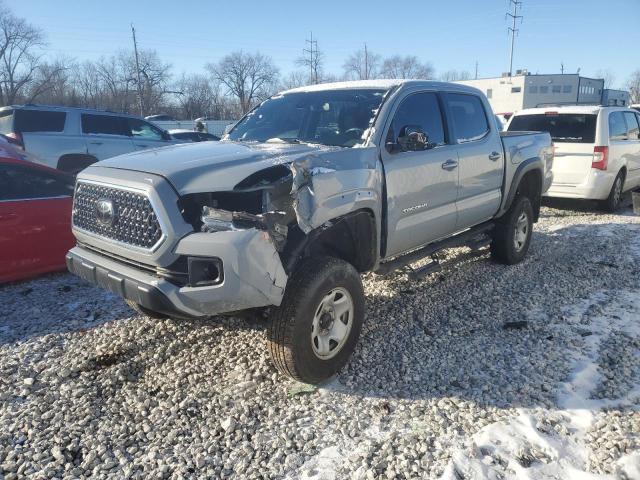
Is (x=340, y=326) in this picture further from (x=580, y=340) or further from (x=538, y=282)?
(x=538, y=282)

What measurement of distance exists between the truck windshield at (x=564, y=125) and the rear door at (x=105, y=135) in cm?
803

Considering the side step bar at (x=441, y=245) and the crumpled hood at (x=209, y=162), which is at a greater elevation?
the crumpled hood at (x=209, y=162)

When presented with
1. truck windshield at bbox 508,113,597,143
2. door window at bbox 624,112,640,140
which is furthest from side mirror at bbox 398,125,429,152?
door window at bbox 624,112,640,140

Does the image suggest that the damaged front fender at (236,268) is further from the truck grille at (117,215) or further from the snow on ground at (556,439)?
the snow on ground at (556,439)

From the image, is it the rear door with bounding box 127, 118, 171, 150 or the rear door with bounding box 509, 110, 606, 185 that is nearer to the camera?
the rear door with bounding box 509, 110, 606, 185

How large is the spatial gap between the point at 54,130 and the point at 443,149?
831 centimetres

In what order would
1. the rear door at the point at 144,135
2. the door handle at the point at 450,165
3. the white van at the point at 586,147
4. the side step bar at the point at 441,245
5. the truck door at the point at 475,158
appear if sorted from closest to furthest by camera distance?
1. the side step bar at the point at 441,245
2. the door handle at the point at 450,165
3. the truck door at the point at 475,158
4. the white van at the point at 586,147
5. the rear door at the point at 144,135

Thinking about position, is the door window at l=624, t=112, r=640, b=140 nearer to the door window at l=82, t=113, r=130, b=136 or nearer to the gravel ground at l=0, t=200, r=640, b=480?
the gravel ground at l=0, t=200, r=640, b=480

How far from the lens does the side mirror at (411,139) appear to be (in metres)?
3.73

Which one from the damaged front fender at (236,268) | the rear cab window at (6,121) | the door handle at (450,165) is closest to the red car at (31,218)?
the damaged front fender at (236,268)

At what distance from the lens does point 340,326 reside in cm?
345

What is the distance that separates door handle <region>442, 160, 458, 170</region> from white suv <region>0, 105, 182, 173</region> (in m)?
7.48

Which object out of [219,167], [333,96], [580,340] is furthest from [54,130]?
[580,340]

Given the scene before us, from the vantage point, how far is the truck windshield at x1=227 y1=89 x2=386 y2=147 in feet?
12.7
